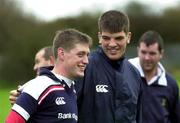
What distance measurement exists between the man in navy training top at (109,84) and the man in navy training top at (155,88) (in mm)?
1935

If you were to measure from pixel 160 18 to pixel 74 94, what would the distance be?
4502cm

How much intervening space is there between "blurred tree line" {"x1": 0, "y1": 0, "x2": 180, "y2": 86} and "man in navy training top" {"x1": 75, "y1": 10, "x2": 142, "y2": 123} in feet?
94.2

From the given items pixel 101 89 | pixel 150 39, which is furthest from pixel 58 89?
pixel 150 39

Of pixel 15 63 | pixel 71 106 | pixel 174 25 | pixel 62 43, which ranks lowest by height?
pixel 71 106

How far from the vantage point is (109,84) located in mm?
5895

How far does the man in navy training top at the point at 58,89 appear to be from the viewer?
498 centimetres

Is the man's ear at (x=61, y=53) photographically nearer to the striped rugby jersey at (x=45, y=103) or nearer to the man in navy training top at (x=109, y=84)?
the striped rugby jersey at (x=45, y=103)

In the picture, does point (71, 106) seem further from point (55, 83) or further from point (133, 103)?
point (133, 103)

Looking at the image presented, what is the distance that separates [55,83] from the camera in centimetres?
517

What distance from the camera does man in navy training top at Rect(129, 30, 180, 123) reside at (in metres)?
7.93

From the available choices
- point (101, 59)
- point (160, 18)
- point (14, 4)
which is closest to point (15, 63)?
point (14, 4)

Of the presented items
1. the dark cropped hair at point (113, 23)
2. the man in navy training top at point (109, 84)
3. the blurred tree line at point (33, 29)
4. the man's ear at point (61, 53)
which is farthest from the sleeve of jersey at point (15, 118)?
the blurred tree line at point (33, 29)

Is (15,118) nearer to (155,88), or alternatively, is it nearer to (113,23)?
(113,23)

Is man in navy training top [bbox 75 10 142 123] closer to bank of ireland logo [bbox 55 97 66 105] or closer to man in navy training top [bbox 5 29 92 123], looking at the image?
man in navy training top [bbox 5 29 92 123]
